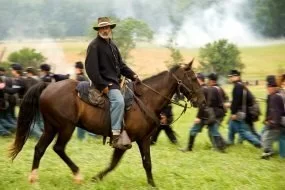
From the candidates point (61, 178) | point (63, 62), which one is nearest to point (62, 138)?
point (61, 178)

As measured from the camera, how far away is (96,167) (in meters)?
8.98

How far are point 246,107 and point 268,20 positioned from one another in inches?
3313

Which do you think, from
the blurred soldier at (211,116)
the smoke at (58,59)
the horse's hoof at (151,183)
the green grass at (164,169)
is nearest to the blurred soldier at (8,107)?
the green grass at (164,169)

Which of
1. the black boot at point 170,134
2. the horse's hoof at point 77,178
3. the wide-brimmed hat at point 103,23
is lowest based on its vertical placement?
the black boot at point 170,134

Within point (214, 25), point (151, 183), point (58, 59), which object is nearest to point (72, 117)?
point (151, 183)

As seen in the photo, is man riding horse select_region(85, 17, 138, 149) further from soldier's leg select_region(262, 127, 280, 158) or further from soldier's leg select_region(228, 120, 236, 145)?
soldier's leg select_region(228, 120, 236, 145)

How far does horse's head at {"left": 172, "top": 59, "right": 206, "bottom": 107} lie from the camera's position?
8.06 m

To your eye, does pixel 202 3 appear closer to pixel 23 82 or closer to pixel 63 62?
pixel 63 62

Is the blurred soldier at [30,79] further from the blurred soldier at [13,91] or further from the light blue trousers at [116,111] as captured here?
the light blue trousers at [116,111]

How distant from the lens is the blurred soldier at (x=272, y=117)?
10047 mm

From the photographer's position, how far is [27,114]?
7.82 meters

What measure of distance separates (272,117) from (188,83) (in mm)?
2885

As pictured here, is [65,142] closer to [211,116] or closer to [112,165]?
[112,165]

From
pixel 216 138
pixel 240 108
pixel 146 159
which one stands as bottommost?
pixel 216 138
